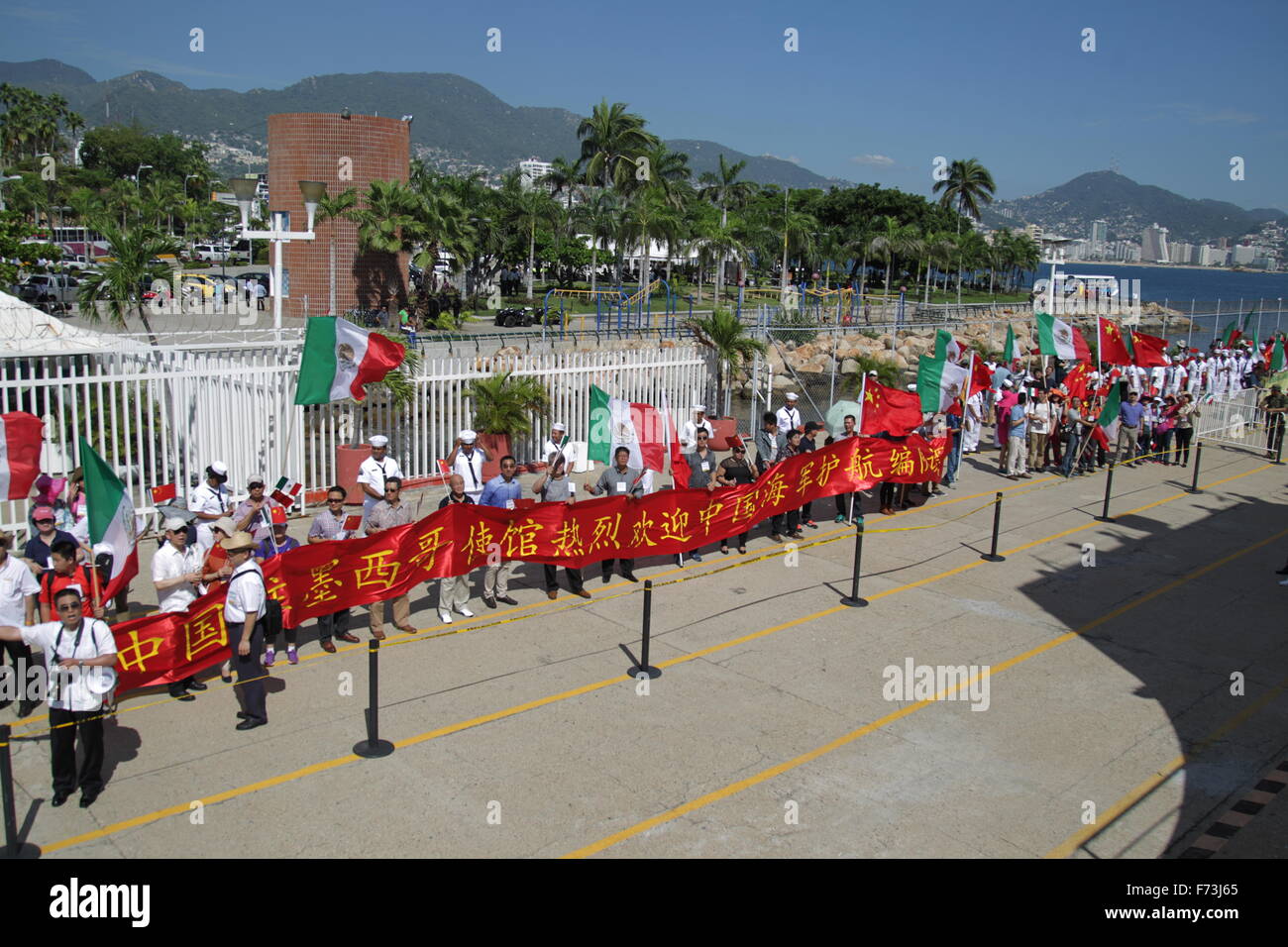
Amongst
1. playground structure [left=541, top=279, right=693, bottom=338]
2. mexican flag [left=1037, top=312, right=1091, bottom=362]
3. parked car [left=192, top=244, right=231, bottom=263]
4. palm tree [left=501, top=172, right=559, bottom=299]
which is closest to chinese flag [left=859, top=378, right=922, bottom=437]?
mexican flag [left=1037, top=312, right=1091, bottom=362]

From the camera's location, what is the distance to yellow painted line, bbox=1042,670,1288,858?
23.9 feet

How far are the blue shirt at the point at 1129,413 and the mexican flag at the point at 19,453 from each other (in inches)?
756

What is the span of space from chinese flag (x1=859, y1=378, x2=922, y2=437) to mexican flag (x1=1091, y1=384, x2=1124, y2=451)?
5.97 m

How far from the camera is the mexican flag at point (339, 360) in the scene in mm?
13250

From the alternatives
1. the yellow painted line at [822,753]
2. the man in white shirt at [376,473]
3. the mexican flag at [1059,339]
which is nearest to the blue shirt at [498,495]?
the man in white shirt at [376,473]

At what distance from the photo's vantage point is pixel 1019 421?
19.2m

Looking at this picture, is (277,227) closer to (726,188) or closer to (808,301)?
(808,301)

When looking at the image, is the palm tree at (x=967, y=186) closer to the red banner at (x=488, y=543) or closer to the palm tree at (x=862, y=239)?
the palm tree at (x=862, y=239)

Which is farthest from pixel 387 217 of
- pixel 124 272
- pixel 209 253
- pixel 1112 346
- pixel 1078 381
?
pixel 209 253

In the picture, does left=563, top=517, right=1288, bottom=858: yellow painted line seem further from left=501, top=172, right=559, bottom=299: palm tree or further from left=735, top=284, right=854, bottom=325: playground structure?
left=501, top=172, right=559, bottom=299: palm tree

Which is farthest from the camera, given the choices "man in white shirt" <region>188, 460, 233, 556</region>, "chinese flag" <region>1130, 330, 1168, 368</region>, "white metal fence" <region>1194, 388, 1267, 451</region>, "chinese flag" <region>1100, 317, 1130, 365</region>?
"white metal fence" <region>1194, 388, 1267, 451</region>

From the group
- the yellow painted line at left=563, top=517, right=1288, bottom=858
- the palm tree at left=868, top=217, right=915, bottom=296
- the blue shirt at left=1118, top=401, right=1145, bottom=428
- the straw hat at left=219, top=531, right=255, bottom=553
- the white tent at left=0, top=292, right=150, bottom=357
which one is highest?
the palm tree at left=868, top=217, right=915, bottom=296
